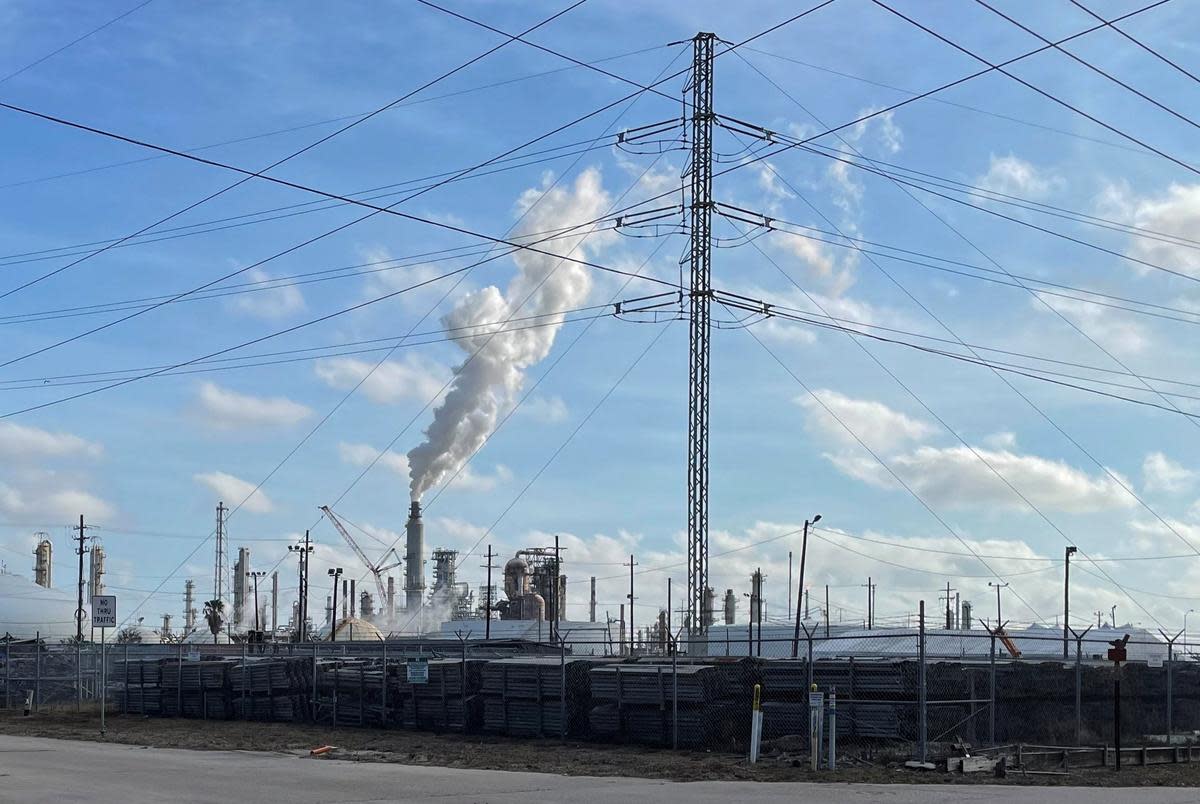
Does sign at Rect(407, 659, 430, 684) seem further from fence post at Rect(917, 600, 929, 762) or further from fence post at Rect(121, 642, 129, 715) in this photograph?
fence post at Rect(917, 600, 929, 762)

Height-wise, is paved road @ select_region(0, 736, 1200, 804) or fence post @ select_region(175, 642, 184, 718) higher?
paved road @ select_region(0, 736, 1200, 804)

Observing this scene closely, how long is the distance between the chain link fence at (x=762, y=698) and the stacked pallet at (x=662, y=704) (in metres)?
0.03

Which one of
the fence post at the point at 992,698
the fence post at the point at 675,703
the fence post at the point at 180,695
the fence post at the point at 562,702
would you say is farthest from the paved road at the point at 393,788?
the fence post at the point at 180,695

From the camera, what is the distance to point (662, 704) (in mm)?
28188

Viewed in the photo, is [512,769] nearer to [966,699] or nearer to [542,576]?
[966,699]

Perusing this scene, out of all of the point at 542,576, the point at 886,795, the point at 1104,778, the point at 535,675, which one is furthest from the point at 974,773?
the point at 542,576

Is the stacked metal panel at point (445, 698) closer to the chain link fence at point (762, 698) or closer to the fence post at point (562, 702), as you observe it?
the chain link fence at point (762, 698)

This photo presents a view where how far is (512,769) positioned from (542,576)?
302 ft

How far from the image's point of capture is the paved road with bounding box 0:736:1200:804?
18.9 meters

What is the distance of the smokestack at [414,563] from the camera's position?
10138 cm

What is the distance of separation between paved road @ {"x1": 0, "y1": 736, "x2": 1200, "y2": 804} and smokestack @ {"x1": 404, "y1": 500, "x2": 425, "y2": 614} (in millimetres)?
74263

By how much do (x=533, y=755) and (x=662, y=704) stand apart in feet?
9.88

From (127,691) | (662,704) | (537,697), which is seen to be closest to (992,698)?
(662,704)

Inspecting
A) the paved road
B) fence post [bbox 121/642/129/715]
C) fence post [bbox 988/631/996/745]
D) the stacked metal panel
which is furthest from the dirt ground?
fence post [bbox 121/642/129/715]
